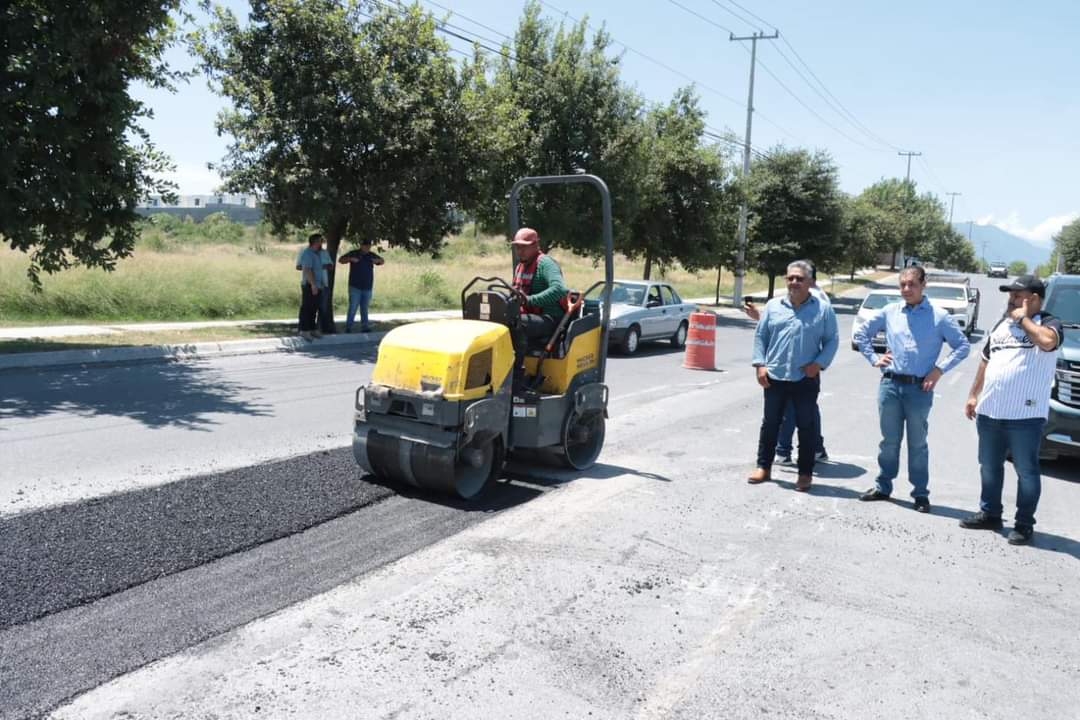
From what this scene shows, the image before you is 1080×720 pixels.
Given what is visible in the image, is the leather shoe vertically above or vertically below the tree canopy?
below

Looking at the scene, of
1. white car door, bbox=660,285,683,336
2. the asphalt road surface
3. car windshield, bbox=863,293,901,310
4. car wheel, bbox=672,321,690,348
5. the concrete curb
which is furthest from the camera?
car windshield, bbox=863,293,901,310

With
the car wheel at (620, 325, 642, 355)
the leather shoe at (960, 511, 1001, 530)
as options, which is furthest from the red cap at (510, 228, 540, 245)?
the car wheel at (620, 325, 642, 355)

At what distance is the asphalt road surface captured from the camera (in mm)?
3613

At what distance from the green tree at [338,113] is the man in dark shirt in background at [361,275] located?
1.81 feet

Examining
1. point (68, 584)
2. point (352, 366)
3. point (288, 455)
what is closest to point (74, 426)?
point (288, 455)

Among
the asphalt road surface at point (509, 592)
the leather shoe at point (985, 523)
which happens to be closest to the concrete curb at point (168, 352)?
the asphalt road surface at point (509, 592)

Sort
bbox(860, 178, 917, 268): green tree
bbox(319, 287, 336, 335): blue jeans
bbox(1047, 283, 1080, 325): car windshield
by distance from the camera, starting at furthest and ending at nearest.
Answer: bbox(860, 178, 917, 268): green tree → bbox(319, 287, 336, 335): blue jeans → bbox(1047, 283, 1080, 325): car windshield

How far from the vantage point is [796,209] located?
39562 millimetres

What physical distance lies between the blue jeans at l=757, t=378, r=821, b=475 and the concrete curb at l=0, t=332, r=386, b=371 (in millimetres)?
9787

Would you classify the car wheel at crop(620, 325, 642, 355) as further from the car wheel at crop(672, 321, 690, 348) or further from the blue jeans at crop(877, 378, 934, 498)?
the blue jeans at crop(877, 378, 934, 498)

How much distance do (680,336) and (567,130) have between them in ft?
25.1

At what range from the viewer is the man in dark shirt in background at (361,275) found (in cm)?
1712

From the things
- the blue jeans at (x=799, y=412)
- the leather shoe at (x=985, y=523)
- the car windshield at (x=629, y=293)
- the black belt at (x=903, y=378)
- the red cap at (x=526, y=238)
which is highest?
the red cap at (x=526, y=238)

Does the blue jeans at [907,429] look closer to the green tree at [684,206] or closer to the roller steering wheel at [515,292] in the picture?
the roller steering wheel at [515,292]
